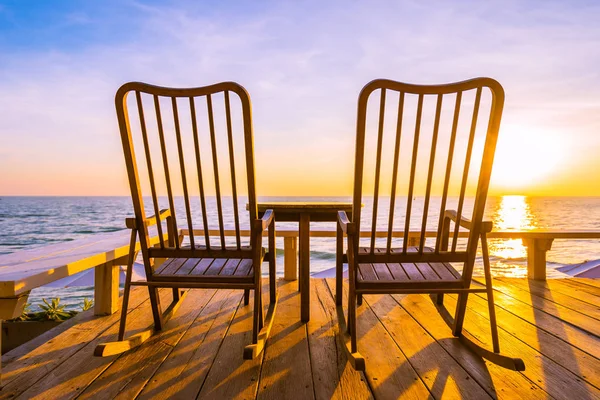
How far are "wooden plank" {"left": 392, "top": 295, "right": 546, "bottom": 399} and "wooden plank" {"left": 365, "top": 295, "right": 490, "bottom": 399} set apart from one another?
31mm

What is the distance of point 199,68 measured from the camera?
4.28 metres

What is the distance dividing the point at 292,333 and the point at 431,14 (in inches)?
136

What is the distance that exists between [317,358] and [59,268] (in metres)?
1.16

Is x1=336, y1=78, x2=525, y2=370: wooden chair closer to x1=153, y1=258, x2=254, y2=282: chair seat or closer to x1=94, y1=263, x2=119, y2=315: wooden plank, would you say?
x1=153, y1=258, x2=254, y2=282: chair seat

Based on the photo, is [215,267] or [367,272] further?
[215,267]

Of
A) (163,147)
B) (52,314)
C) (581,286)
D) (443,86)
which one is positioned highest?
(443,86)

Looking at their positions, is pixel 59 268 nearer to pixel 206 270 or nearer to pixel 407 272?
pixel 206 270

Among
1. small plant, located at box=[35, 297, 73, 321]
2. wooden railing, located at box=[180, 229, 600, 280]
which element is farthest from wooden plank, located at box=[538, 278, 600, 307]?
small plant, located at box=[35, 297, 73, 321]

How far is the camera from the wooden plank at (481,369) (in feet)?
3.90

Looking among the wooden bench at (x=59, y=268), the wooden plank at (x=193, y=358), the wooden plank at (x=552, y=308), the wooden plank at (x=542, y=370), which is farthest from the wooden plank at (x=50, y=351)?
the wooden plank at (x=552, y=308)

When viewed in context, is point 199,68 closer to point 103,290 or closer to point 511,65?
point 103,290

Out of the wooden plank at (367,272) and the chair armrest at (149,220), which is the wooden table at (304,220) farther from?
the chair armrest at (149,220)

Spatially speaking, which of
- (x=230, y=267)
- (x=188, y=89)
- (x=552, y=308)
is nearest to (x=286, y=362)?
(x=230, y=267)

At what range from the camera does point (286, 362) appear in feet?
4.68
